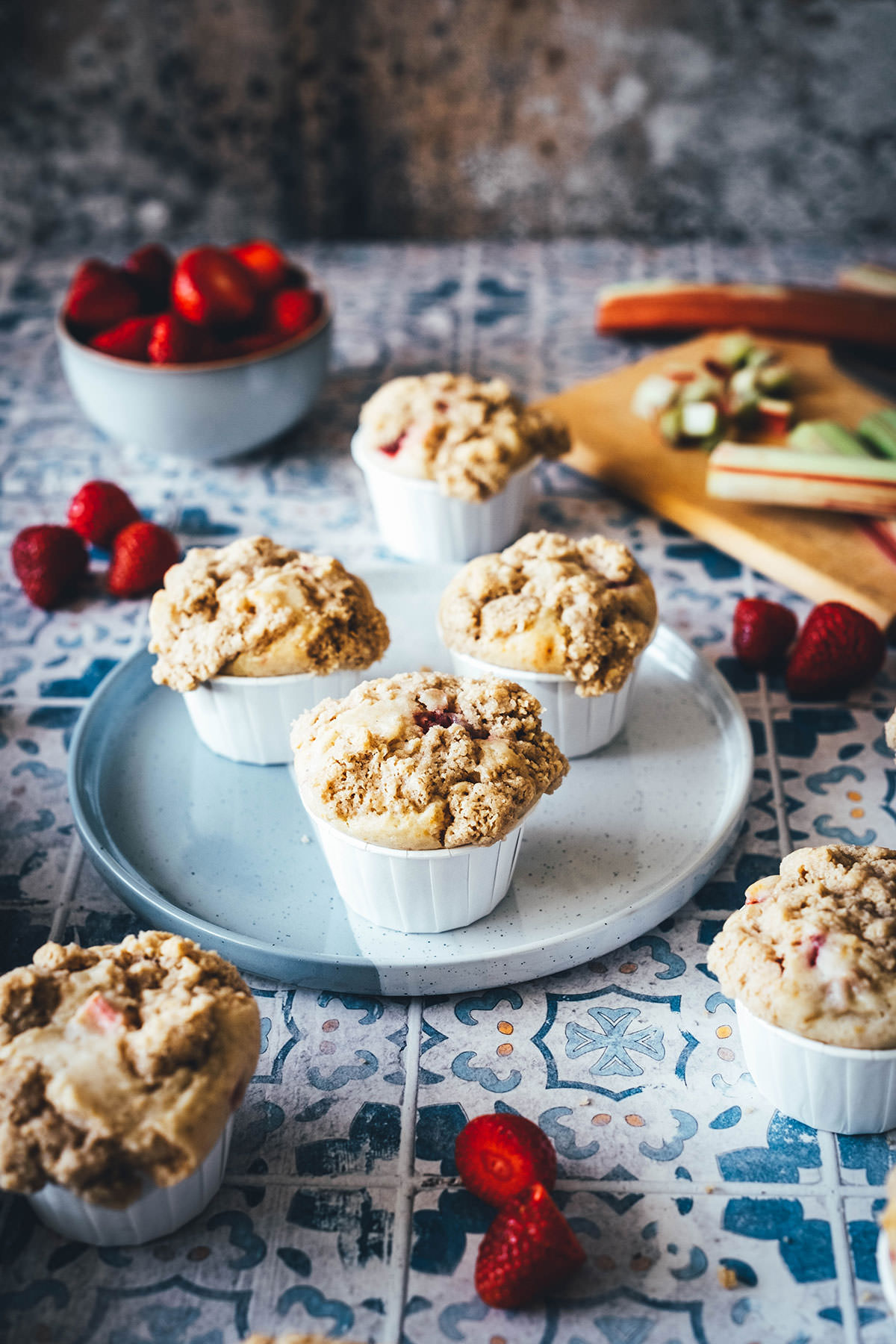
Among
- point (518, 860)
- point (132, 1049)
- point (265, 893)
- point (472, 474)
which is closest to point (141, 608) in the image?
point (472, 474)

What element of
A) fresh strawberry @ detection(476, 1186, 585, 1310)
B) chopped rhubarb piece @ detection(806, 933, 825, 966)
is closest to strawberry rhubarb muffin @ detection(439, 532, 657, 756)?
chopped rhubarb piece @ detection(806, 933, 825, 966)

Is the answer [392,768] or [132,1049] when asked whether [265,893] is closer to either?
[392,768]

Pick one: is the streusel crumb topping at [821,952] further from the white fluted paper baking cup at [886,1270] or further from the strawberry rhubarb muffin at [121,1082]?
the strawberry rhubarb muffin at [121,1082]

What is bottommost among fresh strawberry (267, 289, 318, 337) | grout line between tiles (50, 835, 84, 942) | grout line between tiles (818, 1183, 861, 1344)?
grout line between tiles (818, 1183, 861, 1344)

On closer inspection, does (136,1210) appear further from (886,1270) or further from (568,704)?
(568,704)

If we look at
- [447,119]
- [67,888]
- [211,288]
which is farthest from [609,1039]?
[447,119]

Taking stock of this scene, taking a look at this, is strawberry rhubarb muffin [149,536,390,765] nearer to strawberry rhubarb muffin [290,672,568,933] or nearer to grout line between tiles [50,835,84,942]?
strawberry rhubarb muffin [290,672,568,933]

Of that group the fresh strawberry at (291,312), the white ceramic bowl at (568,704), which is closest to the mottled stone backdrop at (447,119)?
the fresh strawberry at (291,312)
